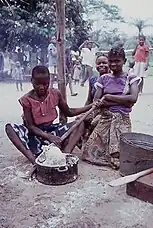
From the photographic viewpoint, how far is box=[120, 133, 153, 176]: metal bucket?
3248 mm

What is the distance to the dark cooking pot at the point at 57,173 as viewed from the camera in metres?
3.22

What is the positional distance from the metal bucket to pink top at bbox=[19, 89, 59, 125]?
732mm

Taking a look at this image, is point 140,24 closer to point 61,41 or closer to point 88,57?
point 88,57

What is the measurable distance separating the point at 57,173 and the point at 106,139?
764mm

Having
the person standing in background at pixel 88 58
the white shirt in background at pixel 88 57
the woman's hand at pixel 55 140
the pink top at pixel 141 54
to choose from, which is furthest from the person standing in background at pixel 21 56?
the woman's hand at pixel 55 140

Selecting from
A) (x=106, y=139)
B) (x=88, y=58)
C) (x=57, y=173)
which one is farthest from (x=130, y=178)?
(x=88, y=58)

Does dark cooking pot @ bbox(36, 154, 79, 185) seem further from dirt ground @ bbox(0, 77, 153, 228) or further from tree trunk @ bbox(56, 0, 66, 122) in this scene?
tree trunk @ bbox(56, 0, 66, 122)

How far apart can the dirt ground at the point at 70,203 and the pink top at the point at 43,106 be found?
0.48m

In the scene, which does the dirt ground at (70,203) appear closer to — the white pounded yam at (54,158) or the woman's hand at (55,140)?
the white pounded yam at (54,158)

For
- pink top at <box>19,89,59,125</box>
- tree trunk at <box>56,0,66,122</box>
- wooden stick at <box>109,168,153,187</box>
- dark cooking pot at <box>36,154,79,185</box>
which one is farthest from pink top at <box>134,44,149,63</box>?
wooden stick at <box>109,168,153,187</box>

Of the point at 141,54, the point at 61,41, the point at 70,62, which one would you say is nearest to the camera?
the point at 61,41

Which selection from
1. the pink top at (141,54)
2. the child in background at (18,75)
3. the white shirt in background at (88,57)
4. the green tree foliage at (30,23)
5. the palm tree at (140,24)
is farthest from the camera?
the palm tree at (140,24)

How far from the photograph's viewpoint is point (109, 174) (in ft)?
11.7

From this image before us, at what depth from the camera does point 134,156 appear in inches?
130
